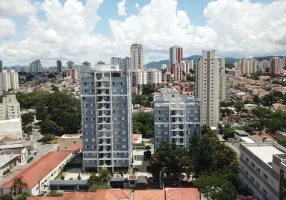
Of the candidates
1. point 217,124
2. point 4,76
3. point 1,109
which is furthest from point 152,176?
point 4,76

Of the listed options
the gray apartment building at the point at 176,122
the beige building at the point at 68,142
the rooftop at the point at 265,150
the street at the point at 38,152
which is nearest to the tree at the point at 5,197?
the street at the point at 38,152

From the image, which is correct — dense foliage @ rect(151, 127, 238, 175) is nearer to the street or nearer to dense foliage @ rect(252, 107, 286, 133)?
the street

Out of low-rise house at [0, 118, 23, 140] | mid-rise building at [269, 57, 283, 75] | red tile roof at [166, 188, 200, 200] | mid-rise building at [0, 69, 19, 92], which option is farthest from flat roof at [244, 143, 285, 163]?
mid-rise building at [269, 57, 283, 75]

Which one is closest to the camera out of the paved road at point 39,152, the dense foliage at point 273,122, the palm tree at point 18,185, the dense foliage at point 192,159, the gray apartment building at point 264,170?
the gray apartment building at point 264,170

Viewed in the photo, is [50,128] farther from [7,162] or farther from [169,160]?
[169,160]

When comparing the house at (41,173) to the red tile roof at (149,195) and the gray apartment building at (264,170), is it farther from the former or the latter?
the gray apartment building at (264,170)

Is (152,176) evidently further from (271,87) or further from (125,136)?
(271,87)
